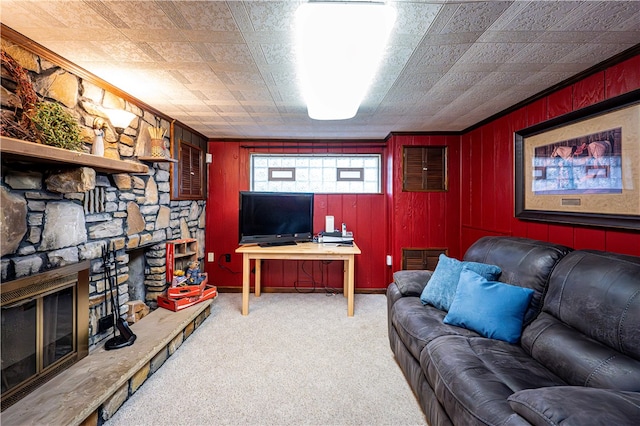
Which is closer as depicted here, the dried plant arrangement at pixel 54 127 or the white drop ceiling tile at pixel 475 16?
the white drop ceiling tile at pixel 475 16

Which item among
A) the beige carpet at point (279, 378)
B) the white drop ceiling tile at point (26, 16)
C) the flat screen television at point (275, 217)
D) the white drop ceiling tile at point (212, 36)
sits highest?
the white drop ceiling tile at point (212, 36)

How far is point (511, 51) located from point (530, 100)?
99 centimetres

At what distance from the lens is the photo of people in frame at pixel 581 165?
1733mm

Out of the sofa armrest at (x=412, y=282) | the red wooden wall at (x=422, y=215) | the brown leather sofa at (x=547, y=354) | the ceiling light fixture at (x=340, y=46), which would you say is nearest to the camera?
the brown leather sofa at (x=547, y=354)

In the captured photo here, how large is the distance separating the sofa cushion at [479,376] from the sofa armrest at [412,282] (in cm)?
68

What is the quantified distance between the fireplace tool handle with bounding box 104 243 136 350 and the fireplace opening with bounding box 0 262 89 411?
16 cm

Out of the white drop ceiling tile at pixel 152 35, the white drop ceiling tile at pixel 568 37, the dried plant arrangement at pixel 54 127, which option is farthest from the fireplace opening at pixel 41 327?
the white drop ceiling tile at pixel 568 37

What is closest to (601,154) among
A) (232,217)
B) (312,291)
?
(312,291)

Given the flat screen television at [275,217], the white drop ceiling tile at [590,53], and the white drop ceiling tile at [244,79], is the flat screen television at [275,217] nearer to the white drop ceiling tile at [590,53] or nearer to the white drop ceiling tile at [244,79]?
the white drop ceiling tile at [244,79]

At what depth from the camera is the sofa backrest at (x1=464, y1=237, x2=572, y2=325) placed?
1728 millimetres

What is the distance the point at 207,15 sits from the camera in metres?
1.35

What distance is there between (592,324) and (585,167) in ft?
3.84

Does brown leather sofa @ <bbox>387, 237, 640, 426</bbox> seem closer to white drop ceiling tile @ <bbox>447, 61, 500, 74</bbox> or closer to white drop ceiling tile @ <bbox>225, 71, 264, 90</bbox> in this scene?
white drop ceiling tile @ <bbox>447, 61, 500, 74</bbox>

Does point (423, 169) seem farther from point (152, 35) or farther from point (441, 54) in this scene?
point (152, 35)
